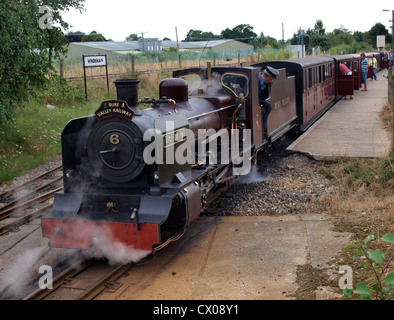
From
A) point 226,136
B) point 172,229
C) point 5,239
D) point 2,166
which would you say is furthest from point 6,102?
point 172,229

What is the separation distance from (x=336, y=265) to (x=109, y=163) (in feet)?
10.1

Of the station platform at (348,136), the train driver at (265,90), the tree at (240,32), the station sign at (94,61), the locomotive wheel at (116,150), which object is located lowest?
the station platform at (348,136)

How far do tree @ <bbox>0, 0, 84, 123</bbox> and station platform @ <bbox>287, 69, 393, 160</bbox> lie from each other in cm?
653

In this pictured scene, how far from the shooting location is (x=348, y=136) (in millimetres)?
12211

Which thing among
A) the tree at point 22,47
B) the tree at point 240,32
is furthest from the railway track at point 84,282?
the tree at point 240,32

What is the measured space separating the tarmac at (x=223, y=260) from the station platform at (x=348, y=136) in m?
3.32

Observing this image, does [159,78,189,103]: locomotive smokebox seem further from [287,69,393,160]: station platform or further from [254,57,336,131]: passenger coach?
[254,57,336,131]: passenger coach

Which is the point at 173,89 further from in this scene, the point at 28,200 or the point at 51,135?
the point at 51,135

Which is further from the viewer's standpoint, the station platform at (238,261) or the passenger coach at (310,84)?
the passenger coach at (310,84)

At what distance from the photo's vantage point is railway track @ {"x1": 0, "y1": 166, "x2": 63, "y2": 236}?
7.88 metres

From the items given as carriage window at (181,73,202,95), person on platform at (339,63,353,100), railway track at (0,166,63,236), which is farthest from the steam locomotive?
person on platform at (339,63,353,100)

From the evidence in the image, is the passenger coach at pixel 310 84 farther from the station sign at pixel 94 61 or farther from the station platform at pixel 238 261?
the station platform at pixel 238 261

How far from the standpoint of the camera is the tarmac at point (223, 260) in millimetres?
5082
